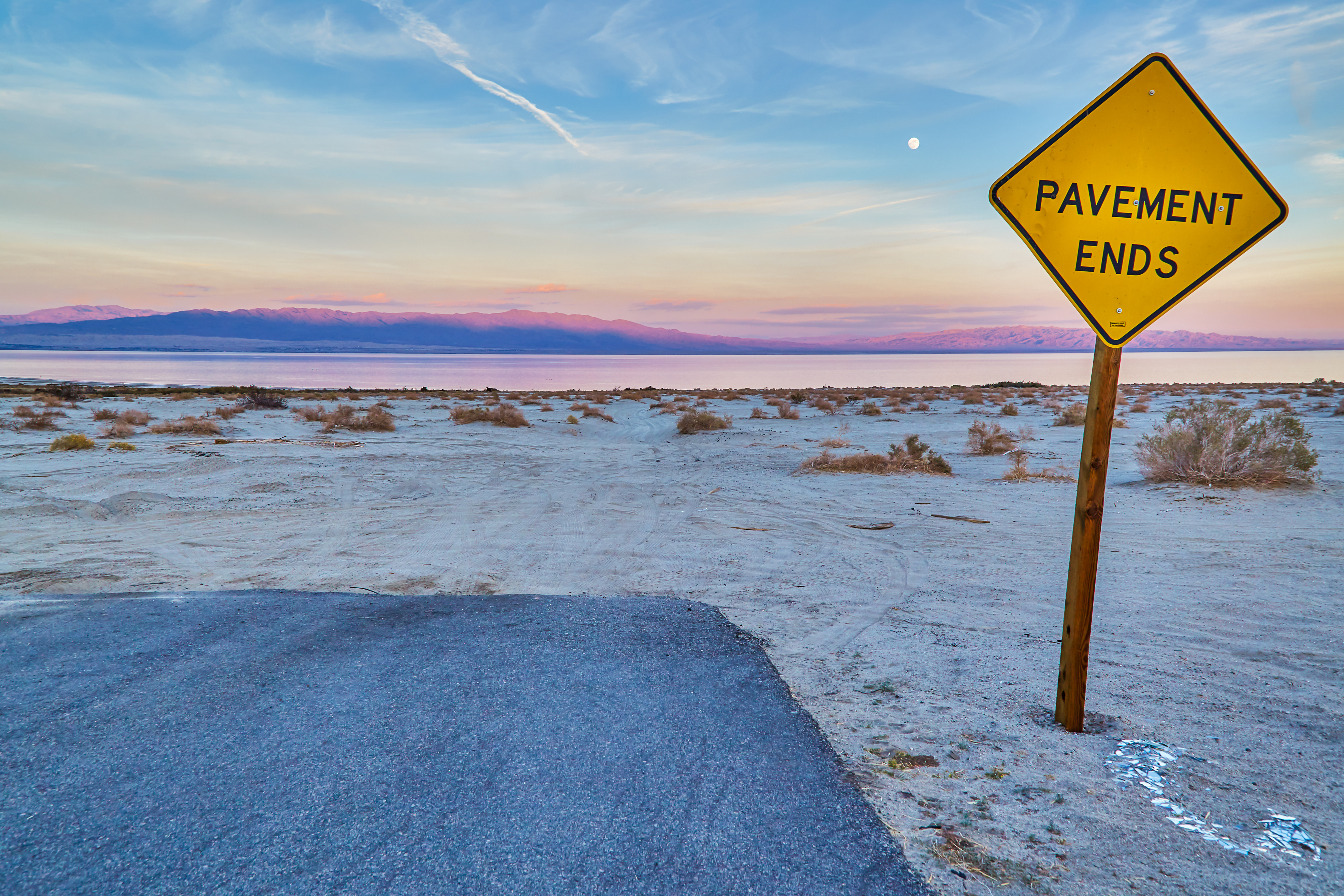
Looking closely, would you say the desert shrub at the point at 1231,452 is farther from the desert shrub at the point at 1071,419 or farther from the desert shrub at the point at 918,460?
the desert shrub at the point at 1071,419

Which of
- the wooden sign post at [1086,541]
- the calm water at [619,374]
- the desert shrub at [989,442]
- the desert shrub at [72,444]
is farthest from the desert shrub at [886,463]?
the calm water at [619,374]

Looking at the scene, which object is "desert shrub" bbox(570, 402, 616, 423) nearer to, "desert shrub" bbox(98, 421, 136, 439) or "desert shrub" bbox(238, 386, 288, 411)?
"desert shrub" bbox(238, 386, 288, 411)

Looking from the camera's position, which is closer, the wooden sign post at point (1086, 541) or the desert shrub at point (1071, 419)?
the wooden sign post at point (1086, 541)

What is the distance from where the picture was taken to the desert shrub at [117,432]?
15727 mm

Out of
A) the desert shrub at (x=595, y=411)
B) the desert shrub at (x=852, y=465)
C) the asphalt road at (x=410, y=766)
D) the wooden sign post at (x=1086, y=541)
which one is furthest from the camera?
the desert shrub at (x=595, y=411)

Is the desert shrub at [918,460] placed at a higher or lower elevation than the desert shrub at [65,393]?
higher

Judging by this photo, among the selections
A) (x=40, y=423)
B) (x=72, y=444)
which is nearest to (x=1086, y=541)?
(x=72, y=444)

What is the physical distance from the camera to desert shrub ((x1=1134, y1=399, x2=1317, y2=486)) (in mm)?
10070

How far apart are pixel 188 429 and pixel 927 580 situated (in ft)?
59.1

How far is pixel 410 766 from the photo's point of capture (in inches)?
113

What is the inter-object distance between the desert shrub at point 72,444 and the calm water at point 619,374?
152 ft

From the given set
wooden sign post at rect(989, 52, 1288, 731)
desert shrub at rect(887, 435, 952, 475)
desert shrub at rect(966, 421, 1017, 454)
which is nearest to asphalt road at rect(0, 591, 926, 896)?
wooden sign post at rect(989, 52, 1288, 731)

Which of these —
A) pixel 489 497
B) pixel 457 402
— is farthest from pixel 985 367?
pixel 489 497

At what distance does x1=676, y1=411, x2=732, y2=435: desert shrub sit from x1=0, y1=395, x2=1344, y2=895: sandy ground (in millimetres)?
6069
